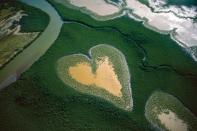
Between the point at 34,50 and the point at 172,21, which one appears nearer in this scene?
the point at 34,50

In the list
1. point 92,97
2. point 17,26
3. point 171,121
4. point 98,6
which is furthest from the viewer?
point 98,6

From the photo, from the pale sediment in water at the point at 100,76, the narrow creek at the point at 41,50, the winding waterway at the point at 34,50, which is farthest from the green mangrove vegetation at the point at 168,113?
the winding waterway at the point at 34,50

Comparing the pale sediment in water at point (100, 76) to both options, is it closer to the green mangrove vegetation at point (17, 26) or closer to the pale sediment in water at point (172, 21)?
the green mangrove vegetation at point (17, 26)

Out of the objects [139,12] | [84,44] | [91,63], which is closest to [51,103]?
[91,63]

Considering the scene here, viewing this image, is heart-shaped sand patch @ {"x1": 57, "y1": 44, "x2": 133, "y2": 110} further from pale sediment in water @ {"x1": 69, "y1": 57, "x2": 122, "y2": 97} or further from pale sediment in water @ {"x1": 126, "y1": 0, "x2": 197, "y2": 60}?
pale sediment in water @ {"x1": 126, "y1": 0, "x2": 197, "y2": 60}

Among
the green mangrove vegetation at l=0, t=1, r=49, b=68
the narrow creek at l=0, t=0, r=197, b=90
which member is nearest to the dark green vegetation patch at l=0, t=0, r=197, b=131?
the narrow creek at l=0, t=0, r=197, b=90

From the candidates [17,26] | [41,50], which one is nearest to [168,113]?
[41,50]

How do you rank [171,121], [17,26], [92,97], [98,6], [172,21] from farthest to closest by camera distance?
[98,6] → [172,21] → [17,26] → [92,97] → [171,121]

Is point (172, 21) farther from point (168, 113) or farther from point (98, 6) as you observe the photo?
point (168, 113)
